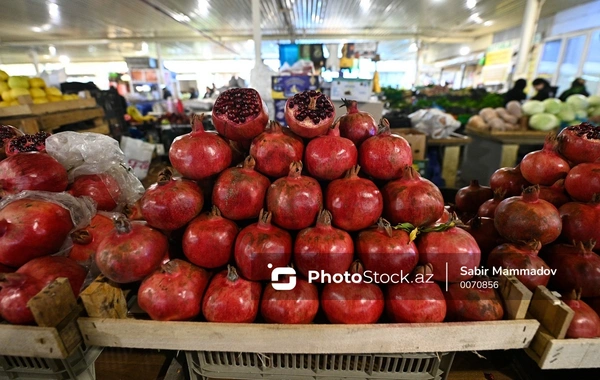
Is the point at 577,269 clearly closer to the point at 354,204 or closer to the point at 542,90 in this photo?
the point at 354,204

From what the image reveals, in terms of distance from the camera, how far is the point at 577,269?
39.7 inches

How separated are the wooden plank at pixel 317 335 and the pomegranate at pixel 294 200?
0.32 meters

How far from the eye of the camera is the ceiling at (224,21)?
7.89m

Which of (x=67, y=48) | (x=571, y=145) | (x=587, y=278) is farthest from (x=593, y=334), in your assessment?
(x=67, y=48)

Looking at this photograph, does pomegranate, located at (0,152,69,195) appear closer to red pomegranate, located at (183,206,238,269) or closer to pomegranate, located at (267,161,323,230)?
red pomegranate, located at (183,206,238,269)

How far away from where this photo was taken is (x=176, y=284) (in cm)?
91

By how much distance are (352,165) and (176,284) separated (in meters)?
0.70

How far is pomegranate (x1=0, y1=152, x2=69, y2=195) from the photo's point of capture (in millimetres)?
1130

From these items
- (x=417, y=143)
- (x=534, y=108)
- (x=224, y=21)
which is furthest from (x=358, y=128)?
(x=224, y=21)

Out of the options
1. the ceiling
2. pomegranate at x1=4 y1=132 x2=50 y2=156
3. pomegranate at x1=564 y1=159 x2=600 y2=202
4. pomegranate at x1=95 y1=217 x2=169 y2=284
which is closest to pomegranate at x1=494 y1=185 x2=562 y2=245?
pomegranate at x1=564 y1=159 x2=600 y2=202

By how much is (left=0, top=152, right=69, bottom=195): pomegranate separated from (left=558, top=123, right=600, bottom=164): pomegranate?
2124mm

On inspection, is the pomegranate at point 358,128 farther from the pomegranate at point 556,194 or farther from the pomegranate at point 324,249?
the pomegranate at point 556,194

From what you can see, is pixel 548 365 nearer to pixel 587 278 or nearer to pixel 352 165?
pixel 587 278

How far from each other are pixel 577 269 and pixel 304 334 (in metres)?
0.97
